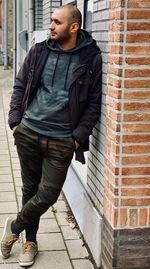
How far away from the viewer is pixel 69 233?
15.5 feet

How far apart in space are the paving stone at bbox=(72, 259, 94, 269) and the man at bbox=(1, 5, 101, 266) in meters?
0.50

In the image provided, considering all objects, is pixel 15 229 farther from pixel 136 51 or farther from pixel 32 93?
pixel 136 51

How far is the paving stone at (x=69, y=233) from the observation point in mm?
4629

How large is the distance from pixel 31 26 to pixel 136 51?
6.60 m

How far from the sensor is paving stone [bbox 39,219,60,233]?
188 inches

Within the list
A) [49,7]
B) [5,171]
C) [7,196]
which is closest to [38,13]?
[49,7]

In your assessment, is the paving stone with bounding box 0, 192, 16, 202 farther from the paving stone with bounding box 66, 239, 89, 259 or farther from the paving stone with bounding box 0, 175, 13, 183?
the paving stone with bounding box 66, 239, 89, 259

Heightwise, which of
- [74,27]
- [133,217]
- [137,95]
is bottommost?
[133,217]

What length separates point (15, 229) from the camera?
4.18 meters

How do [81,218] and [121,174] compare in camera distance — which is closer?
[121,174]

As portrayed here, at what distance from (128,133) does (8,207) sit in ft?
7.51

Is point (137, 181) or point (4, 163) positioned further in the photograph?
point (4, 163)

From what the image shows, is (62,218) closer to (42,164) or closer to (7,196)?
(7,196)

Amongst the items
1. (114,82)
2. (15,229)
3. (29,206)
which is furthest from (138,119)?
(15,229)
